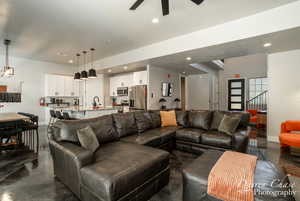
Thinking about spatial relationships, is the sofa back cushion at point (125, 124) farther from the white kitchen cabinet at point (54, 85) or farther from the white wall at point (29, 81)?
the white wall at point (29, 81)

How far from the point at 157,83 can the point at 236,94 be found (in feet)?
17.0

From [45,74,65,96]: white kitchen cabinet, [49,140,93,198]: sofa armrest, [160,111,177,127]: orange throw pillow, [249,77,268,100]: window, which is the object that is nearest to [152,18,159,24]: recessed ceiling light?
[160,111,177,127]: orange throw pillow

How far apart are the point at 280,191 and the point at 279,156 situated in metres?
2.60

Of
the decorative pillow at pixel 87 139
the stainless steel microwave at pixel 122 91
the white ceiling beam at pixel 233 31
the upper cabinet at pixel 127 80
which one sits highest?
the white ceiling beam at pixel 233 31

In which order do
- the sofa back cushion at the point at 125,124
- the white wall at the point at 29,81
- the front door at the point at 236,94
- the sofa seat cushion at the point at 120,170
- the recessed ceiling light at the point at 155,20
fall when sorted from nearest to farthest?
the sofa seat cushion at the point at 120,170 → the sofa back cushion at the point at 125,124 → the recessed ceiling light at the point at 155,20 → the white wall at the point at 29,81 → the front door at the point at 236,94

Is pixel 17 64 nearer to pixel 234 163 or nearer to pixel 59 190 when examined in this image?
pixel 59 190

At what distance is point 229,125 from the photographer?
10.8 ft

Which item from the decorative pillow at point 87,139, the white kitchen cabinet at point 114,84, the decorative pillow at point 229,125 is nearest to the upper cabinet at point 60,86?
the white kitchen cabinet at point 114,84

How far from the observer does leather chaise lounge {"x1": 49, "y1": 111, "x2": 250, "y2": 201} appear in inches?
61.2

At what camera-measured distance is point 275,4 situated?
272 centimetres

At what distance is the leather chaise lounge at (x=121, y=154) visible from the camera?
155cm

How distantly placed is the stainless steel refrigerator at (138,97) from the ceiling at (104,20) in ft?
5.92

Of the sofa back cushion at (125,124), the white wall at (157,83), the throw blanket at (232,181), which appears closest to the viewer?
the throw blanket at (232,181)

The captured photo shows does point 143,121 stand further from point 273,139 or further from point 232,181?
point 273,139
